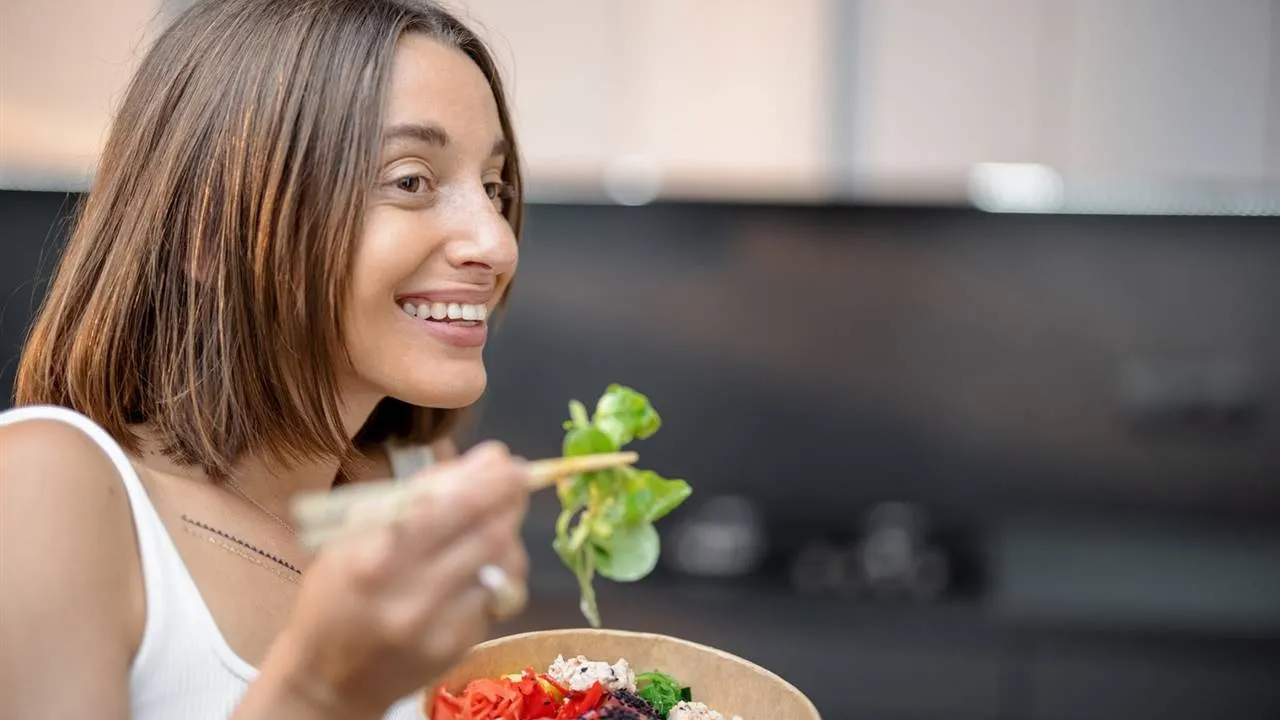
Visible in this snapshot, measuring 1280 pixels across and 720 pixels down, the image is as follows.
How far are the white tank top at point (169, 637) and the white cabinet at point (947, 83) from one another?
204cm

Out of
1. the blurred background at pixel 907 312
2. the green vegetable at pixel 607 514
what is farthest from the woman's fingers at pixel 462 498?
the blurred background at pixel 907 312

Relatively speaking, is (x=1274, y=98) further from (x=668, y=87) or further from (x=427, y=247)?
(x=427, y=247)

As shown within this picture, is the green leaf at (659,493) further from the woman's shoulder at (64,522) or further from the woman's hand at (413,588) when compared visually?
the woman's shoulder at (64,522)

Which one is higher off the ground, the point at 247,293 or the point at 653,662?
the point at 247,293

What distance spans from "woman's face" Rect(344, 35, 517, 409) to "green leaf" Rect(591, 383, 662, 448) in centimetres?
18

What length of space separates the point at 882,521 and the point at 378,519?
2.49 meters

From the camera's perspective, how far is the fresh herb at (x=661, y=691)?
3.13 ft

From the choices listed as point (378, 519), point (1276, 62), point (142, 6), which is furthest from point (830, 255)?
point (378, 519)

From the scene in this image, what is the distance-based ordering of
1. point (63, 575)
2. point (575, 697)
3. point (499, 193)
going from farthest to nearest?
point (499, 193) < point (575, 697) < point (63, 575)

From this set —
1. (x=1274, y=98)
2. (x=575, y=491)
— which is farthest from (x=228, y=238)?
(x=1274, y=98)

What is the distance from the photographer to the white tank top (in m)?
0.83

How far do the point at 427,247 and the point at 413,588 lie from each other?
1.30 ft

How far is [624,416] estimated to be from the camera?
2.69 ft

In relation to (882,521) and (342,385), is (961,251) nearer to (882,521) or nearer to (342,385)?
(882,521)
